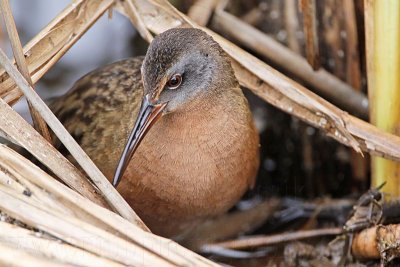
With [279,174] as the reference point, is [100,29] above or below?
above

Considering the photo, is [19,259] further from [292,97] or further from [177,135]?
[292,97]

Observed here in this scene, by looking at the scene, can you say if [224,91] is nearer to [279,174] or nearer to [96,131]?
[96,131]

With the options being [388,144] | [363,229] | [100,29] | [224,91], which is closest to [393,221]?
[363,229]

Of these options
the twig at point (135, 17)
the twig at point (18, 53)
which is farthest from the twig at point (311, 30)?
the twig at point (18, 53)

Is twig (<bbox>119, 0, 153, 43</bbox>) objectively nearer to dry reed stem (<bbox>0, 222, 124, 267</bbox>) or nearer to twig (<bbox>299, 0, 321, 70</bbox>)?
twig (<bbox>299, 0, 321, 70</bbox>)

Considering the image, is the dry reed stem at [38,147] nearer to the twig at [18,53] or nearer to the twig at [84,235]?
the twig at [18,53]

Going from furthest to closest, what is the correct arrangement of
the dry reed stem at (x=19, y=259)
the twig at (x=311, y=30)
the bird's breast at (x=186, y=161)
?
A: the twig at (x=311, y=30), the bird's breast at (x=186, y=161), the dry reed stem at (x=19, y=259)
